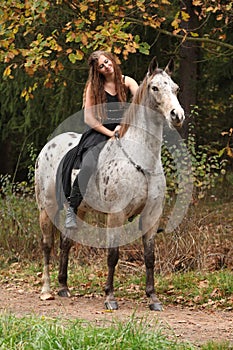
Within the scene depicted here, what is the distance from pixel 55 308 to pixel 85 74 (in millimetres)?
6812

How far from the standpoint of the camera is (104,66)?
7.53 metres

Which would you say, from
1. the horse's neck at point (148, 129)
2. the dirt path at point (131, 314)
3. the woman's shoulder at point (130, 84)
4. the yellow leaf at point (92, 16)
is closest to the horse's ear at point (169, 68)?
the horse's neck at point (148, 129)

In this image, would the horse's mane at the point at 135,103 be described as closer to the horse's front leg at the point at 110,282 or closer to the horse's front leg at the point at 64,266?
the horse's front leg at the point at 110,282

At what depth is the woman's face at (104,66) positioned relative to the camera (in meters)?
7.53

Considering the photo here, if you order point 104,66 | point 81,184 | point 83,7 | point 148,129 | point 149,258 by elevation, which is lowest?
point 149,258

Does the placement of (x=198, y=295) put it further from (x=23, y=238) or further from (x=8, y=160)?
(x=8, y=160)

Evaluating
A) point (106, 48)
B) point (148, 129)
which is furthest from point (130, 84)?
point (106, 48)

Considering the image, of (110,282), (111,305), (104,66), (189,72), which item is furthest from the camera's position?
(189,72)

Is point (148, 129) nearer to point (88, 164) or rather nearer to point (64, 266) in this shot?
point (88, 164)

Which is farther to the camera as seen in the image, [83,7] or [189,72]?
[189,72]

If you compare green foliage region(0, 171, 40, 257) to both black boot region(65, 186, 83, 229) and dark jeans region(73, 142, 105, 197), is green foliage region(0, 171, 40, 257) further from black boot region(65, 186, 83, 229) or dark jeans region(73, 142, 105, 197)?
dark jeans region(73, 142, 105, 197)

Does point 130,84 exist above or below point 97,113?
above

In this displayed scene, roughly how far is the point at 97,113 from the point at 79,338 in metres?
3.12

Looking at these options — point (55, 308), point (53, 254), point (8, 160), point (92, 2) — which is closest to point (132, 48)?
point (92, 2)
